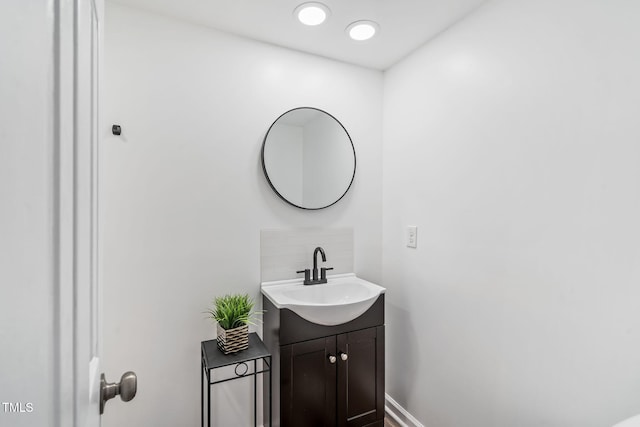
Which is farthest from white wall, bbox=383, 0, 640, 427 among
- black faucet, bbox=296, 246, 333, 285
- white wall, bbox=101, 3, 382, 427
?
white wall, bbox=101, 3, 382, 427

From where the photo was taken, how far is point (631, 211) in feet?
3.45

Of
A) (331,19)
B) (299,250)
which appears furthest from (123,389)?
(331,19)

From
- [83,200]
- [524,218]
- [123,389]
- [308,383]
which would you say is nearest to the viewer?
[83,200]

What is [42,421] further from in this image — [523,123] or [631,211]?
[523,123]

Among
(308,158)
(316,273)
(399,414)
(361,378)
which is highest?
(308,158)

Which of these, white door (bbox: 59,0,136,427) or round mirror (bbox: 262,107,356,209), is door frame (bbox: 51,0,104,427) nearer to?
white door (bbox: 59,0,136,427)

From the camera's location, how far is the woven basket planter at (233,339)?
1479 mm

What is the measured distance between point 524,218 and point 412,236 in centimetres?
70

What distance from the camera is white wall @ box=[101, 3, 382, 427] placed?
5.14ft

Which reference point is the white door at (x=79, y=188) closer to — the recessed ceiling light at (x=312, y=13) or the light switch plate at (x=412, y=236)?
the recessed ceiling light at (x=312, y=13)

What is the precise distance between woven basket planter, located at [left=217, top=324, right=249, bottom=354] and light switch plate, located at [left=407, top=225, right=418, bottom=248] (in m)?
1.12

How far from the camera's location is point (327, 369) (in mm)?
1650

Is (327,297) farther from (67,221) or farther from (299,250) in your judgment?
(67,221)

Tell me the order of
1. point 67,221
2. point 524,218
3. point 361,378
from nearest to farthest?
1. point 67,221
2. point 524,218
3. point 361,378
